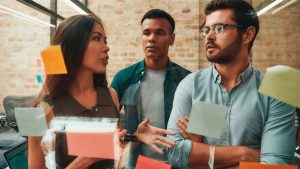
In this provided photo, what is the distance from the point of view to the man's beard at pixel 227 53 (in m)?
0.89

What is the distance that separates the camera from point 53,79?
860 mm

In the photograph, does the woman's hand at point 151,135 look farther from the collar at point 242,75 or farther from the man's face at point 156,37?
the man's face at point 156,37

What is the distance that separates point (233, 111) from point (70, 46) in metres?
0.49

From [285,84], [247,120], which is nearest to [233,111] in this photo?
[247,120]

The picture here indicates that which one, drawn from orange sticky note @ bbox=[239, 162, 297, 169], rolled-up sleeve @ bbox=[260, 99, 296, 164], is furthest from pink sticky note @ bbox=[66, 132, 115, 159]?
rolled-up sleeve @ bbox=[260, 99, 296, 164]

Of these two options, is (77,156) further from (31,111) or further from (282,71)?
(282,71)

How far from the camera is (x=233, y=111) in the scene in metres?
0.90

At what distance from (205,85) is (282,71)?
0.35 meters

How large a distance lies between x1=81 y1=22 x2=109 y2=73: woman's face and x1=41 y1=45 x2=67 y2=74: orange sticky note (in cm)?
8

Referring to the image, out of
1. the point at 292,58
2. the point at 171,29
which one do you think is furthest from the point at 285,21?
the point at 171,29

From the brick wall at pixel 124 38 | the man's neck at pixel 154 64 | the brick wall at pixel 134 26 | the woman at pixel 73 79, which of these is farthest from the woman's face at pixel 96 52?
the brick wall at pixel 134 26

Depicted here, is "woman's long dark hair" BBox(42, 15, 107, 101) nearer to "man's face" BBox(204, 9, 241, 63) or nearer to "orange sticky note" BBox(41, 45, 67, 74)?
"orange sticky note" BBox(41, 45, 67, 74)

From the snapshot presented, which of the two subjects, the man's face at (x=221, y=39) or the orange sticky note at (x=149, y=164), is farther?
the man's face at (x=221, y=39)

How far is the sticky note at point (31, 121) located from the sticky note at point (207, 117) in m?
0.38
